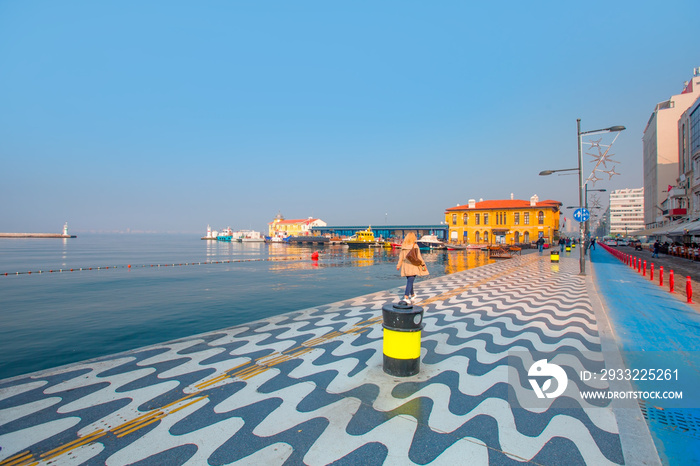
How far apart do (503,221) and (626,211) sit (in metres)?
130

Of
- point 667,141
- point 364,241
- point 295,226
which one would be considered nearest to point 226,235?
point 295,226

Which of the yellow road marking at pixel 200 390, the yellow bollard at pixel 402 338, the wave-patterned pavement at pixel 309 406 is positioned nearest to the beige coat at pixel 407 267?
the yellow road marking at pixel 200 390

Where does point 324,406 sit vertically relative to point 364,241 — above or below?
below

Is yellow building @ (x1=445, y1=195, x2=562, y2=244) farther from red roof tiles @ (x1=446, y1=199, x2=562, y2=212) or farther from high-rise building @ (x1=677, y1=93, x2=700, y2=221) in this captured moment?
high-rise building @ (x1=677, y1=93, x2=700, y2=221)

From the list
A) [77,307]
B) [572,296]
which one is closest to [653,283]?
[572,296]

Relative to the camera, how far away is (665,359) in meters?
5.49

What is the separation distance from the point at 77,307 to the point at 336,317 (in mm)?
12642

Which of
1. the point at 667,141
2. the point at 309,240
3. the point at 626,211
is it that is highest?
the point at 667,141

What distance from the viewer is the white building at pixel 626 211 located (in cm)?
15212

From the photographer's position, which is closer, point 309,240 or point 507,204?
point 507,204

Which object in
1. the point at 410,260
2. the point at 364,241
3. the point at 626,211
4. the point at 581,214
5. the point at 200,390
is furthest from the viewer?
the point at 626,211

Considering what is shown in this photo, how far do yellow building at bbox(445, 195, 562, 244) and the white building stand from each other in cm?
11339

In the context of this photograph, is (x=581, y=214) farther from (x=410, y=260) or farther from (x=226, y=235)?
(x=226, y=235)

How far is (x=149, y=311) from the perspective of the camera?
1340 cm
